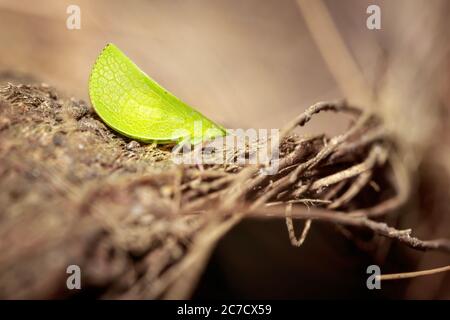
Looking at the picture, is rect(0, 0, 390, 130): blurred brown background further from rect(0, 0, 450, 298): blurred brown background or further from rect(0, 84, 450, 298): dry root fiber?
rect(0, 84, 450, 298): dry root fiber

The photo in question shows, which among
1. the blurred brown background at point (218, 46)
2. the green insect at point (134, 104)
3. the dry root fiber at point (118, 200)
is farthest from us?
the blurred brown background at point (218, 46)

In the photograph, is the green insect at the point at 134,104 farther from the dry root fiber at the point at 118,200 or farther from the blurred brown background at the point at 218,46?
the blurred brown background at the point at 218,46

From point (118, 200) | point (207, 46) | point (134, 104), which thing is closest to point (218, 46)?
point (207, 46)

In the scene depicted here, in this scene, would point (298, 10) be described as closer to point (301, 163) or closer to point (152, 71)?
point (152, 71)

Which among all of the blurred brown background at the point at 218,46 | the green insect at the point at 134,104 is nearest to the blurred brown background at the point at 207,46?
the blurred brown background at the point at 218,46

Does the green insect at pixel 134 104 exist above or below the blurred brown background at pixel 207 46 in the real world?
below

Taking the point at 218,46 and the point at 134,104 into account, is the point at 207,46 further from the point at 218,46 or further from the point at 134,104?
the point at 134,104
